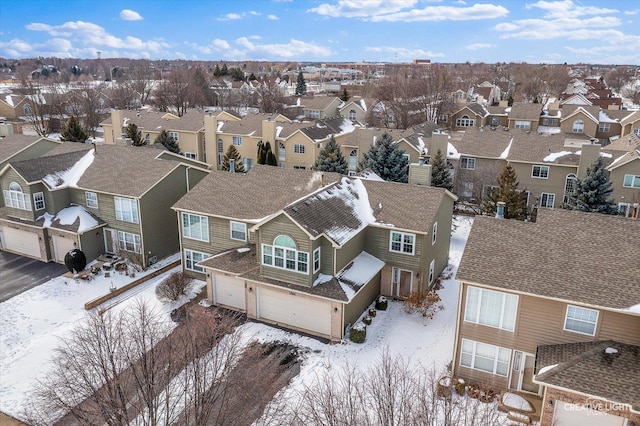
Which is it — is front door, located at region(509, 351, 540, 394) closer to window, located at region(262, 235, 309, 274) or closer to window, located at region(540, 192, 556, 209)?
window, located at region(262, 235, 309, 274)

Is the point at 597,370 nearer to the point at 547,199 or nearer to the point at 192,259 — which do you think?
the point at 192,259

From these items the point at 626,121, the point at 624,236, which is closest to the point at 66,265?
the point at 624,236

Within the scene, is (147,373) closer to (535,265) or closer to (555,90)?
(535,265)

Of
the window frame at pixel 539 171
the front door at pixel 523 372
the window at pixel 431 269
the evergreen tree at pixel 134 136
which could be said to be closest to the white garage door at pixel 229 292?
the window at pixel 431 269

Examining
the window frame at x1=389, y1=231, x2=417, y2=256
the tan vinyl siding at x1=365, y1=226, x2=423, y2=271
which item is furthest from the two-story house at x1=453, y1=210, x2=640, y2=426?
the tan vinyl siding at x1=365, y1=226, x2=423, y2=271

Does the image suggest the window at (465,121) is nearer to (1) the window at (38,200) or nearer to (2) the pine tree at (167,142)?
(2) the pine tree at (167,142)
